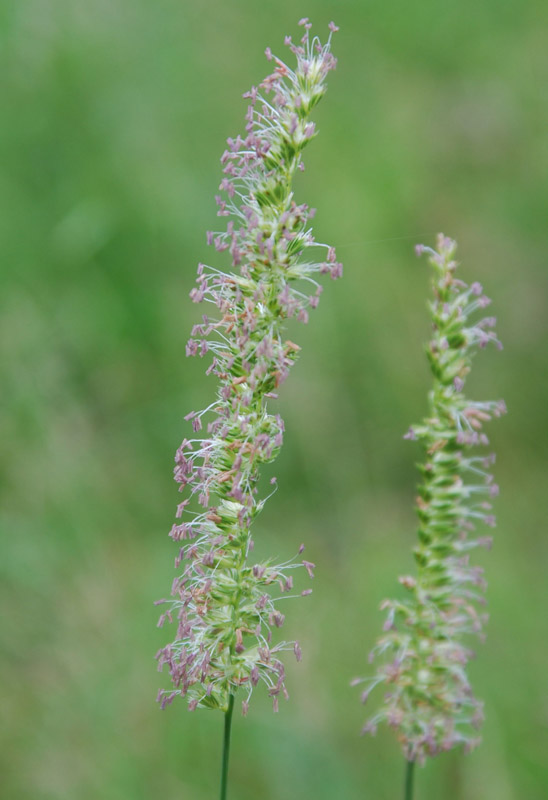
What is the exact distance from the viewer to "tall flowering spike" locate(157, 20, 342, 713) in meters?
2.31

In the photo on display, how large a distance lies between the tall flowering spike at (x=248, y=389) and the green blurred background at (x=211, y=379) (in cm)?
226

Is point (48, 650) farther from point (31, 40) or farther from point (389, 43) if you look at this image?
point (389, 43)

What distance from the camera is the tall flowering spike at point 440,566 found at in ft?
8.86

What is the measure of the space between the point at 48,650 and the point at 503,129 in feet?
24.1

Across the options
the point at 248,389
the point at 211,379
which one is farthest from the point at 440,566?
the point at 211,379

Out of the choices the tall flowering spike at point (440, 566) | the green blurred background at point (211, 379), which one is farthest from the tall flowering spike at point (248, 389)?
the green blurred background at point (211, 379)

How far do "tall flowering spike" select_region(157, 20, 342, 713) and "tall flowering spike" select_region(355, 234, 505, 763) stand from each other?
469mm

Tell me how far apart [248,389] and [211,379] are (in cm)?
449

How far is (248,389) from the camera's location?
233 cm

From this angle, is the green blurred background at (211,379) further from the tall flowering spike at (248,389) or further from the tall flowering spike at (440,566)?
the tall flowering spike at (248,389)

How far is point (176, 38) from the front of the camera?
8469 millimetres

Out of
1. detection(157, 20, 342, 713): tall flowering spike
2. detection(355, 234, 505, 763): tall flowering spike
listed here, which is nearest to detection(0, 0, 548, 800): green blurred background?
detection(355, 234, 505, 763): tall flowering spike

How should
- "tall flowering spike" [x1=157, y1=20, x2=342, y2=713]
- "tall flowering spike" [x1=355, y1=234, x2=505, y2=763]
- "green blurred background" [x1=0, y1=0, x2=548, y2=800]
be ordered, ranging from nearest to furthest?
"tall flowering spike" [x1=157, y1=20, x2=342, y2=713] < "tall flowering spike" [x1=355, y1=234, x2=505, y2=763] < "green blurred background" [x1=0, y1=0, x2=548, y2=800]

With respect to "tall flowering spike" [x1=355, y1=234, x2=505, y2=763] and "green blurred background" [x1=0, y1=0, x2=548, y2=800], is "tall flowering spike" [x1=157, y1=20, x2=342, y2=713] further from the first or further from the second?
"green blurred background" [x1=0, y1=0, x2=548, y2=800]
